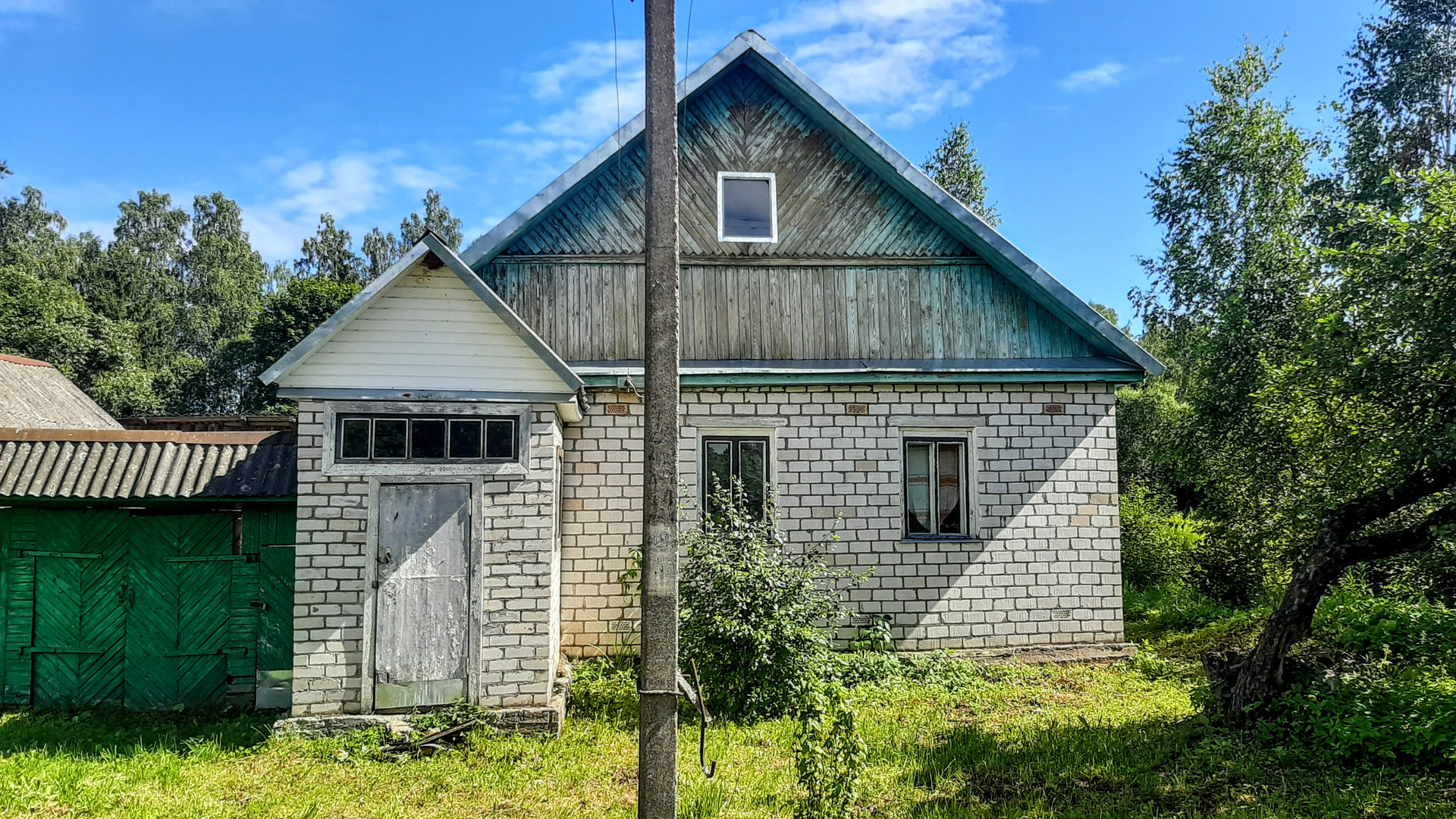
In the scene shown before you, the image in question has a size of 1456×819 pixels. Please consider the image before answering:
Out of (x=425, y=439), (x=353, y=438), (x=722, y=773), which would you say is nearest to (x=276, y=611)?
(x=353, y=438)

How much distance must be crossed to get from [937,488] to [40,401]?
12907mm

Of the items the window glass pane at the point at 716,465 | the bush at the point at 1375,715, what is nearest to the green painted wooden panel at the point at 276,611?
the window glass pane at the point at 716,465

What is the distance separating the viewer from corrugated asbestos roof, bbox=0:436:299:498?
8.08m

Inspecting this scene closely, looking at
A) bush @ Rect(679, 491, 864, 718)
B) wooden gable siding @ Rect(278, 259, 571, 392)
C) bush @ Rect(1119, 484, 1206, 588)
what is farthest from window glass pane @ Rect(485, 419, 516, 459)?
bush @ Rect(1119, 484, 1206, 588)

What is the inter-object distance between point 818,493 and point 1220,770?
471cm

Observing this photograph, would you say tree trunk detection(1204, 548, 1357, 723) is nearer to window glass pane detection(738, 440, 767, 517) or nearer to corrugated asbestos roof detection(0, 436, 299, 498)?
window glass pane detection(738, 440, 767, 517)

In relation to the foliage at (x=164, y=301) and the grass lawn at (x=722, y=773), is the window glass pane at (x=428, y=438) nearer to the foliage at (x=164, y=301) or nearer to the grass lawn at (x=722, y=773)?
the grass lawn at (x=722, y=773)

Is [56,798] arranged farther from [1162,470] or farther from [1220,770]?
[1162,470]

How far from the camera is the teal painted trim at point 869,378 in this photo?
9.62 m

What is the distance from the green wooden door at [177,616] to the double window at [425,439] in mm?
2388

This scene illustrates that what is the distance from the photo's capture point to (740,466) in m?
9.88

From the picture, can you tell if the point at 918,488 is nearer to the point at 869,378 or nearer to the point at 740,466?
the point at 869,378

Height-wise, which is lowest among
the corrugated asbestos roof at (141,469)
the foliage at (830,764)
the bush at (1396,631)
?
the foliage at (830,764)

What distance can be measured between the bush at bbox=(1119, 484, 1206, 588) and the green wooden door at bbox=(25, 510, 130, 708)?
14.6 m
